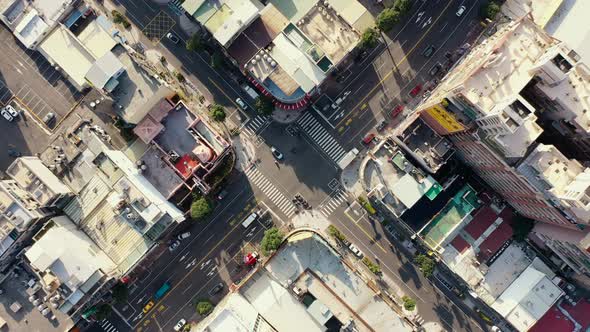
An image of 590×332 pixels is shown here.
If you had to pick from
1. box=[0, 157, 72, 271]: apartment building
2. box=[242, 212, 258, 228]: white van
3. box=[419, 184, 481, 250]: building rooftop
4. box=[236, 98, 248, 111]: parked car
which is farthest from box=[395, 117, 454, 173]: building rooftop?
box=[0, 157, 72, 271]: apartment building

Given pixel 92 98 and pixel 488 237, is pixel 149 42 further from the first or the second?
pixel 488 237

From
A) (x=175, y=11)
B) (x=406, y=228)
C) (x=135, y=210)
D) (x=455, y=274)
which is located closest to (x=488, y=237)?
(x=455, y=274)

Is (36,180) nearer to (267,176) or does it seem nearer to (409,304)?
(267,176)

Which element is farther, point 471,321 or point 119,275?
point 471,321

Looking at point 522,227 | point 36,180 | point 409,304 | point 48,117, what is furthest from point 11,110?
point 522,227

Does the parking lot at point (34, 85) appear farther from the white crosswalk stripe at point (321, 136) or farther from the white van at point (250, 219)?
the white crosswalk stripe at point (321, 136)
